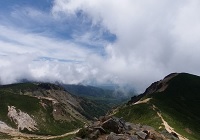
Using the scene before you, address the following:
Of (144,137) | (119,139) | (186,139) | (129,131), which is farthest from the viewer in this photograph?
(186,139)

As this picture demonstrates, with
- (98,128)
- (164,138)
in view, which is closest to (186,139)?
(164,138)

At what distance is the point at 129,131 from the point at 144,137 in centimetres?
750

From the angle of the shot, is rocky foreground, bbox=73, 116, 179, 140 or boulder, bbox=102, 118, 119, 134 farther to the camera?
boulder, bbox=102, 118, 119, 134

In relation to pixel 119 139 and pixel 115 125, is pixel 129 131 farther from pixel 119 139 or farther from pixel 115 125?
pixel 119 139

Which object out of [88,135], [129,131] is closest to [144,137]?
[129,131]

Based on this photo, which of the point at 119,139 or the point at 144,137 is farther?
the point at 144,137

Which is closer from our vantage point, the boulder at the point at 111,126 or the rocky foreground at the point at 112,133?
the rocky foreground at the point at 112,133

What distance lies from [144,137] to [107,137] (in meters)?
9.26

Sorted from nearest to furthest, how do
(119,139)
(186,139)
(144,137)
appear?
(119,139) → (144,137) → (186,139)

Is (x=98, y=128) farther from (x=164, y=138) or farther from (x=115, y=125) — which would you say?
(x=164, y=138)

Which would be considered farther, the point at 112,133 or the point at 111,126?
the point at 111,126

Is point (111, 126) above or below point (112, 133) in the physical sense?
above

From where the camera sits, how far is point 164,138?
281ft

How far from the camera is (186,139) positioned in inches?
7244
